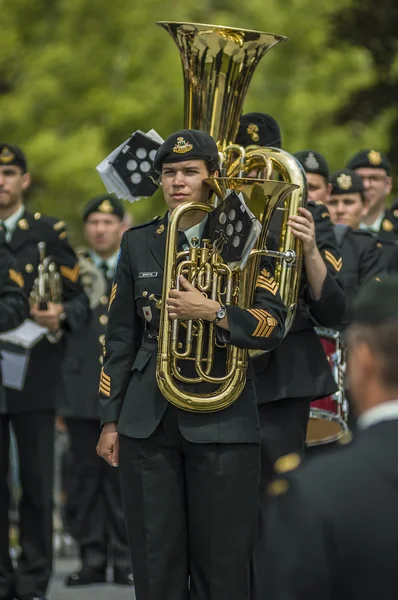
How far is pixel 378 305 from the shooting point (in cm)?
342

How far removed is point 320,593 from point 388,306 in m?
0.67

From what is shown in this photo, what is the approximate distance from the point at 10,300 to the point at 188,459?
8.23 ft

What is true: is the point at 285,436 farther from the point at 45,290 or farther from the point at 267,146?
the point at 45,290

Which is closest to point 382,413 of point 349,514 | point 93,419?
point 349,514

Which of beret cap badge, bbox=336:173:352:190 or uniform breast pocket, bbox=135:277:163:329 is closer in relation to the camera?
uniform breast pocket, bbox=135:277:163:329

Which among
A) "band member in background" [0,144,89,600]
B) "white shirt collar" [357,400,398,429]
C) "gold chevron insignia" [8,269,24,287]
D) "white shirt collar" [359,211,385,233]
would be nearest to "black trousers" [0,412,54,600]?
"band member in background" [0,144,89,600]

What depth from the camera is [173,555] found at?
629cm

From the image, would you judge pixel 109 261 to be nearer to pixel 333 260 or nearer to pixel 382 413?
pixel 333 260

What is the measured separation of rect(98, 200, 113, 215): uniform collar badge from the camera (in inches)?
425

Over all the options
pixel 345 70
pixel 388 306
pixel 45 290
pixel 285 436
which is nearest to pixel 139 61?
pixel 345 70

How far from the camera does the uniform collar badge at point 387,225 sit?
430 inches

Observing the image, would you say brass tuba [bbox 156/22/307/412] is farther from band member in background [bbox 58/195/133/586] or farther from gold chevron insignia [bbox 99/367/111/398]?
Answer: band member in background [bbox 58/195/133/586]

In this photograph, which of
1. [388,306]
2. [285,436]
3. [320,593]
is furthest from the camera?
[285,436]

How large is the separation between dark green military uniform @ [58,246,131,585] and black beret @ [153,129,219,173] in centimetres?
398
